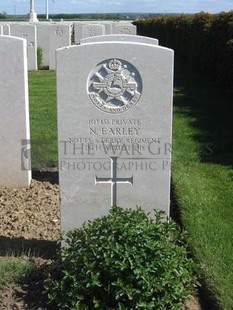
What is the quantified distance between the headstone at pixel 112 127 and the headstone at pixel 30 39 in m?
12.8

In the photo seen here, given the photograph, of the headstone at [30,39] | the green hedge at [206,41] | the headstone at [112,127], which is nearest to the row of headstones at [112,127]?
the headstone at [112,127]

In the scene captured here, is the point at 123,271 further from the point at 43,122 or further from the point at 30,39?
the point at 30,39

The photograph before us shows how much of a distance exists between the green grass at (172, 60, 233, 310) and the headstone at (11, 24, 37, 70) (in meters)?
7.05

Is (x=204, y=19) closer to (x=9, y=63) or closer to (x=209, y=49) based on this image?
(x=209, y=49)

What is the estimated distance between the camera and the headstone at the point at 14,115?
5.37 meters

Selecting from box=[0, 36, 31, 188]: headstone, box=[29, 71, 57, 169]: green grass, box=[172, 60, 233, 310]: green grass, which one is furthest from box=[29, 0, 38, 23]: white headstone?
box=[0, 36, 31, 188]: headstone

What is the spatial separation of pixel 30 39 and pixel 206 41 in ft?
18.1

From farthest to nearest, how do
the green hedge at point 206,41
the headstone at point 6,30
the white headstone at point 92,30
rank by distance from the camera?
the white headstone at point 92,30
the headstone at point 6,30
the green hedge at point 206,41

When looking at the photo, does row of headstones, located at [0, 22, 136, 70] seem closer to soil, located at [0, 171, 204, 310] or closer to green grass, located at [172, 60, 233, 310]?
green grass, located at [172, 60, 233, 310]

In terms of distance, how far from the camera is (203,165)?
20.8ft

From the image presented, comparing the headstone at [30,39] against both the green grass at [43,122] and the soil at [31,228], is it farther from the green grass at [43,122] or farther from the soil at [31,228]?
the soil at [31,228]

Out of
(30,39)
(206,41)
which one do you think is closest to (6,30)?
(30,39)

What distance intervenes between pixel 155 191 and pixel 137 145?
33 cm

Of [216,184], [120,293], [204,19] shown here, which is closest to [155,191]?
[120,293]
